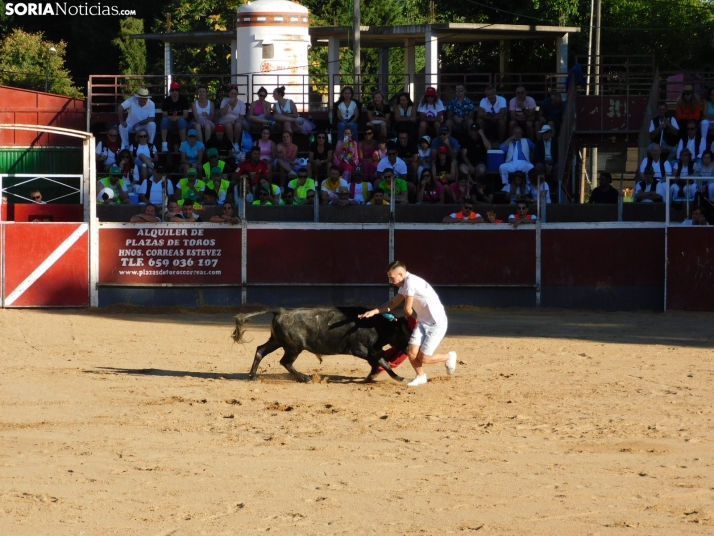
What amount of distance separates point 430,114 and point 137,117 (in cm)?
594

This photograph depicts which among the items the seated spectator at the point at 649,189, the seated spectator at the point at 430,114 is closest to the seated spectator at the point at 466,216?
the seated spectator at the point at 649,189

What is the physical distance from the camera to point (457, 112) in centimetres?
2247

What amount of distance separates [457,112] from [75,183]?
825cm

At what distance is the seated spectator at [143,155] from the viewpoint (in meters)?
21.1

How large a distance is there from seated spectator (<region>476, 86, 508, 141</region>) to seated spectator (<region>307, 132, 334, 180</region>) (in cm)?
312

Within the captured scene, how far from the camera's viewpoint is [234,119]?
72.9 ft

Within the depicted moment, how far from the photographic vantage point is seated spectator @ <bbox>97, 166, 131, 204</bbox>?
20.0 meters

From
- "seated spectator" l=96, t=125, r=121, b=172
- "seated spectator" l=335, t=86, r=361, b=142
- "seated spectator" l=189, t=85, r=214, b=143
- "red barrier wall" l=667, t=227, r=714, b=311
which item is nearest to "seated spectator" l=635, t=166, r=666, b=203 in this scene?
"red barrier wall" l=667, t=227, r=714, b=311

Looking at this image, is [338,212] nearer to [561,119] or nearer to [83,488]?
[561,119]

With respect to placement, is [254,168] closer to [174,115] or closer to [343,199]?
[343,199]

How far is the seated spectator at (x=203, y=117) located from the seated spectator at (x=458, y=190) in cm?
524

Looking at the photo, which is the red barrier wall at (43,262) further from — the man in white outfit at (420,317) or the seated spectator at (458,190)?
the man in white outfit at (420,317)

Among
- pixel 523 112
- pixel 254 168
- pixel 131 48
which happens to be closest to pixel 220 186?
pixel 254 168

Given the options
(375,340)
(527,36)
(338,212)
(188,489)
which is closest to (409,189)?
(338,212)
